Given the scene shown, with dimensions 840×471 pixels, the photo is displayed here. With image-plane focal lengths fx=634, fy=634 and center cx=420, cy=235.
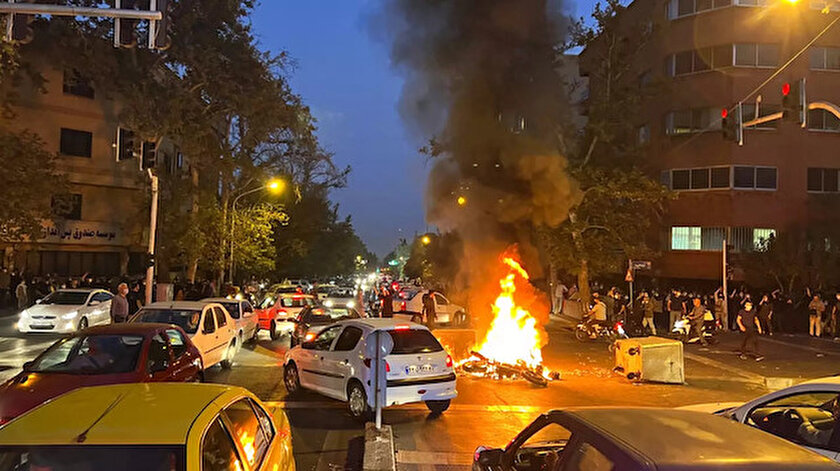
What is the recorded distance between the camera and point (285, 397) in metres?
10.6

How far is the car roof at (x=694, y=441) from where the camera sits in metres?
2.76

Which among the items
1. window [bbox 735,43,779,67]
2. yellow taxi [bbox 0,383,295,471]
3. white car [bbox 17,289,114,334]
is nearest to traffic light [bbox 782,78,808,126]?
yellow taxi [bbox 0,383,295,471]

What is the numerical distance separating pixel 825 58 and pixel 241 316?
30045mm

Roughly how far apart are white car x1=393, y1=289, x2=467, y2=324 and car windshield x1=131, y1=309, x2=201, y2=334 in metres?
11.7

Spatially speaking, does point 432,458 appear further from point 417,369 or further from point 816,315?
point 816,315

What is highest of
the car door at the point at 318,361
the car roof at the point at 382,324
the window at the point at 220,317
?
the car roof at the point at 382,324

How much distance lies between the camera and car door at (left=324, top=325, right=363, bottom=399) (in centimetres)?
930

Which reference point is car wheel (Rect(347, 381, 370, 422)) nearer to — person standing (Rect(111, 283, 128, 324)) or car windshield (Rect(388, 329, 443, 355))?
car windshield (Rect(388, 329, 443, 355))

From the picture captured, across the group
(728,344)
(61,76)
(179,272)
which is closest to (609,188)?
(728,344)

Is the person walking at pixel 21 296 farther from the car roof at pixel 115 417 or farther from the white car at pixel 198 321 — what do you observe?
the car roof at pixel 115 417

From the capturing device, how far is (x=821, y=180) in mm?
30844

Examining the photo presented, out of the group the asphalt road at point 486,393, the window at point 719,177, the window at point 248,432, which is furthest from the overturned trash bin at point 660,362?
the window at point 719,177

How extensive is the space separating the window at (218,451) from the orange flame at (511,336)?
10323 millimetres

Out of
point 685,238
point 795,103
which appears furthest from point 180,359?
point 685,238
